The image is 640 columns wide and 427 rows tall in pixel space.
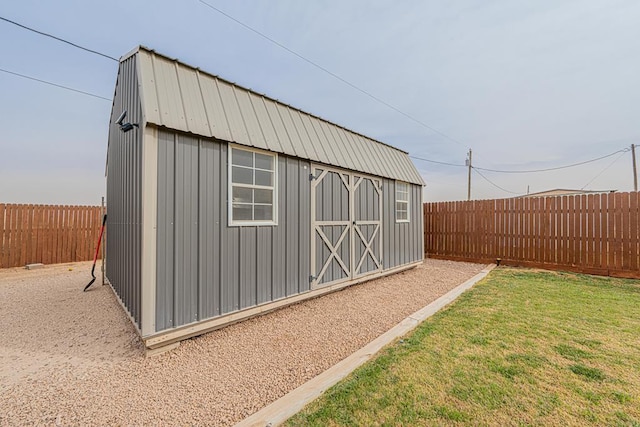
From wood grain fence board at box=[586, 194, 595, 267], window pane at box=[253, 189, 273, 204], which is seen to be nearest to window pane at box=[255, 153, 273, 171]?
window pane at box=[253, 189, 273, 204]

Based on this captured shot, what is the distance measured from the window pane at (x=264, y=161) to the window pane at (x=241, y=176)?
201mm

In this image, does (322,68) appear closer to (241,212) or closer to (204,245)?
(241,212)

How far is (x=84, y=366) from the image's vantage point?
107 inches

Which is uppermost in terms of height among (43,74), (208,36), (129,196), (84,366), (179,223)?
(208,36)

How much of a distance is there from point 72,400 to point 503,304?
Answer: 586 cm

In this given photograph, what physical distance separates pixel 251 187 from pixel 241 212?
16.6 inches

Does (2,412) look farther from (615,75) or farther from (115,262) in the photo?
(615,75)

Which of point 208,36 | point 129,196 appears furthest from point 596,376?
point 208,36

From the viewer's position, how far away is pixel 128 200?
13.1 ft

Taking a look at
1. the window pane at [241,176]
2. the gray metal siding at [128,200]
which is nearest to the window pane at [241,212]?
the window pane at [241,176]

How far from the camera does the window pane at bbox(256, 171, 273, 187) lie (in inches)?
158

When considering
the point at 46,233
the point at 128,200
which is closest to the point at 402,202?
the point at 128,200

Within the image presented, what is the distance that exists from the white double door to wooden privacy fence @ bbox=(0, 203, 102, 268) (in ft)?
30.2

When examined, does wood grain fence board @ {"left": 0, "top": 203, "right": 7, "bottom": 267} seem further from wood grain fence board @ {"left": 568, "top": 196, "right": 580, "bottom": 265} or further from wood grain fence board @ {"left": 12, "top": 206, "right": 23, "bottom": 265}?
wood grain fence board @ {"left": 568, "top": 196, "right": 580, "bottom": 265}
